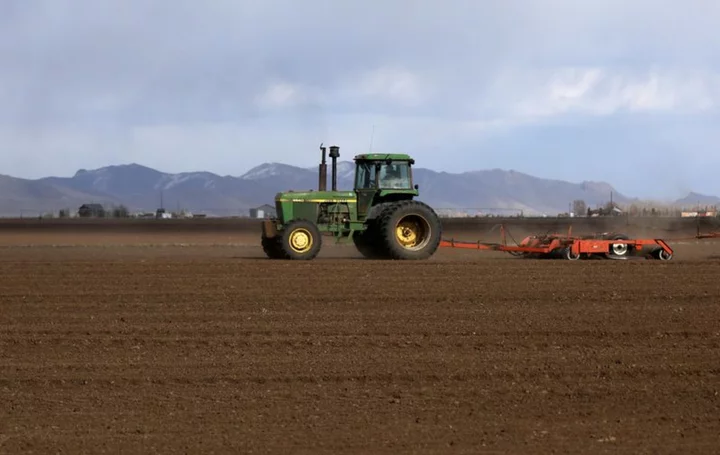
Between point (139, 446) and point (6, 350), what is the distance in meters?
3.96

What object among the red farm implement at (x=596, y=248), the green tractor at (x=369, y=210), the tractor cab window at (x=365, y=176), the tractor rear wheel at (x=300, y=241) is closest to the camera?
the tractor rear wheel at (x=300, y=241)

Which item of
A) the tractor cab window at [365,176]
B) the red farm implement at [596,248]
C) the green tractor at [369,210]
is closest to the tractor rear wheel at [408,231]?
the green tractor at [369,210]

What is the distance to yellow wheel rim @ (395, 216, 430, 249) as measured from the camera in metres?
21.5

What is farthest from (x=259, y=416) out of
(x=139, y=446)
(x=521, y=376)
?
(x=521, y=376)

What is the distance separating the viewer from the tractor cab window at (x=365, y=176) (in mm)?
21609

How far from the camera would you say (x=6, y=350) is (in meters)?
11.4

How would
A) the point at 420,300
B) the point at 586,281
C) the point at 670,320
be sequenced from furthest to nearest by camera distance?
the point at 586,281 → the point at 420,300 → the point at 670,320

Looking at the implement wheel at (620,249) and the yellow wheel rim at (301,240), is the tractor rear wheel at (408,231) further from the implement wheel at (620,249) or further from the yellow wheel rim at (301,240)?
the implement wheel at (620,249)

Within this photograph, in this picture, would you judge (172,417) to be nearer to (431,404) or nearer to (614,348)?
(431,404)

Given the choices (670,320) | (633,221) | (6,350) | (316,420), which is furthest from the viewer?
(633,221)

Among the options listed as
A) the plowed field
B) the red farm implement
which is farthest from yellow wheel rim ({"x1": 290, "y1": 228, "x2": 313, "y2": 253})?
the red farm implement

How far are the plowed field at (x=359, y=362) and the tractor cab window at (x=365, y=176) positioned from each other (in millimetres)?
4445

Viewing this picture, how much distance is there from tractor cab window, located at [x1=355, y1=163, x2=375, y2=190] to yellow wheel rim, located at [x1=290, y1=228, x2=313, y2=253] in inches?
67.3

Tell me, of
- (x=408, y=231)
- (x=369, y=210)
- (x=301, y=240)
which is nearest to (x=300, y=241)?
(x=301, y=240)
